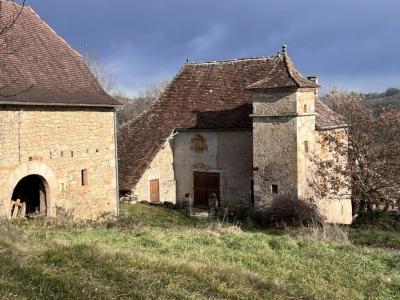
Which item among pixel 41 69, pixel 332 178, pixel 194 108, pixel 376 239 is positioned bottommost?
pixel 376 239

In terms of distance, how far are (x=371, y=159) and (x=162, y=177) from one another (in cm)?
962

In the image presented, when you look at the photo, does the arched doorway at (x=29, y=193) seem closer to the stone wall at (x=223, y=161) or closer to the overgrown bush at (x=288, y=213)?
the overgrown bush at (x=288, y=213)

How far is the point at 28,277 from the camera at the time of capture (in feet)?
18.7

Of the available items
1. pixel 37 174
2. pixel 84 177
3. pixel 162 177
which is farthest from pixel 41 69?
pixel 162 177

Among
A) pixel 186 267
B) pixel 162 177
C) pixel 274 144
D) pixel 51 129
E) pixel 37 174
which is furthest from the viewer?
pixel 162 177

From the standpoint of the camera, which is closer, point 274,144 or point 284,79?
point 284,79

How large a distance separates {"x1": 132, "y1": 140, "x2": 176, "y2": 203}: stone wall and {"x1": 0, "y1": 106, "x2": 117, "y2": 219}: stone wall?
194 inches

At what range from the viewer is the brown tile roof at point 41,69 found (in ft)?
43.9

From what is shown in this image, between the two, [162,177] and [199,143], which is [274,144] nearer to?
[199,143]

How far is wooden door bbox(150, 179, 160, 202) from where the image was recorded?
22531 millimetres

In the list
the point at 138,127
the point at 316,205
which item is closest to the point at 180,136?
the point at 138,127

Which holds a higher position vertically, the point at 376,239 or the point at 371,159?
the point at 371,159

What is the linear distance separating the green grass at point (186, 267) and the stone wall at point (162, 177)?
11.0 m

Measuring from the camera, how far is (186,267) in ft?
22.2
